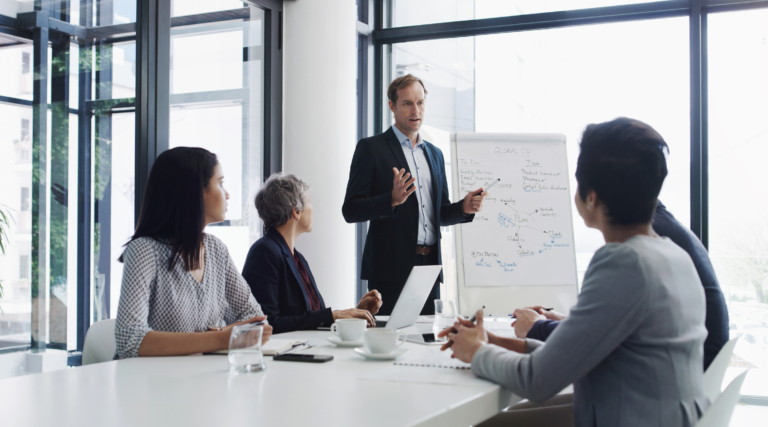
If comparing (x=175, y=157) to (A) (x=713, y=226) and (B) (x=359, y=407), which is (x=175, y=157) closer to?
(B) (x=359, y=407)

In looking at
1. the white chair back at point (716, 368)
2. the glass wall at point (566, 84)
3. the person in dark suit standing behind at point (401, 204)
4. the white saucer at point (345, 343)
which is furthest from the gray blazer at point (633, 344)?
the glass wall at point (566, 84)

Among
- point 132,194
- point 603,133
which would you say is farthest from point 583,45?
→ point 603,133

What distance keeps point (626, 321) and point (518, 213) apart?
224 cm

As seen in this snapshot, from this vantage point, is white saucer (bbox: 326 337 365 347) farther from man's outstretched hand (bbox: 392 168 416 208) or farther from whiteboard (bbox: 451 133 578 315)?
whiteboard (bbox: 451 133 578 315)

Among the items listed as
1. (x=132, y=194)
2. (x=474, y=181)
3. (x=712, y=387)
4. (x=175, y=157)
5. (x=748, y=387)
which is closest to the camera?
(x=712, y=387)

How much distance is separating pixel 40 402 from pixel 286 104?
3.16 m

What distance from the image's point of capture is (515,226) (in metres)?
3.29

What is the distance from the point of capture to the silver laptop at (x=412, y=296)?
1.90 metres

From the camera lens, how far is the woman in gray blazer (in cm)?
111

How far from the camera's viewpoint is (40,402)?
1115 millimetres

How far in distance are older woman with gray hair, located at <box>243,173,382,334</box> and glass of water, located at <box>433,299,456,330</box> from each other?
0.72 feet

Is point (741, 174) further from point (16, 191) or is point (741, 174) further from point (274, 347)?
point (16, 191)

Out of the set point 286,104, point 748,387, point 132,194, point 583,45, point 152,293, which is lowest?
point 748,387

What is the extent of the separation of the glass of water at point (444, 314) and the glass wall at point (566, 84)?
2.13 metres
